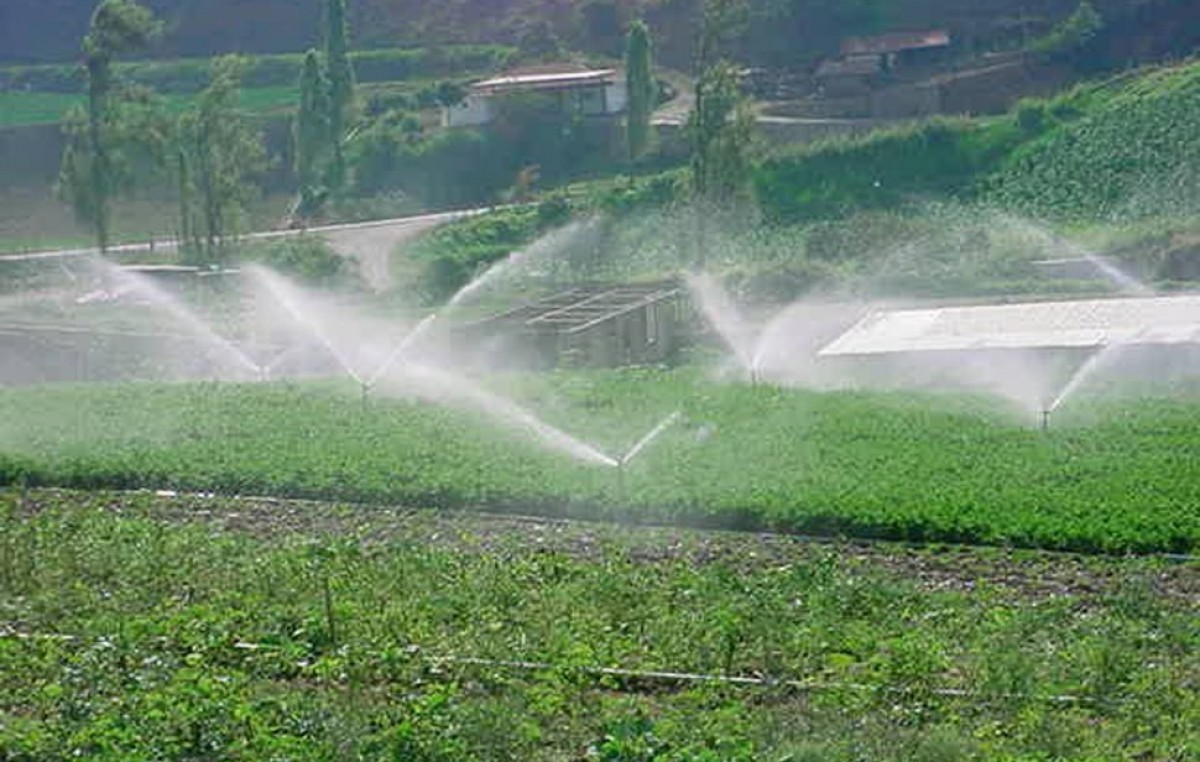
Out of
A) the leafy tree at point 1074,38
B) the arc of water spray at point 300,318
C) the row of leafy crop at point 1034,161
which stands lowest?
the arc of water spray at point 300,318

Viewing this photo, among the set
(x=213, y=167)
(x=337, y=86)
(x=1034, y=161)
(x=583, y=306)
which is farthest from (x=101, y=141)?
(x=1034, y=161)

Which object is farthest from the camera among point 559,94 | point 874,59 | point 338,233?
point 874,59

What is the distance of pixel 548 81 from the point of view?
5350cm

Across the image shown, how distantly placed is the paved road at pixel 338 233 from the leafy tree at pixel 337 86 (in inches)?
68.8

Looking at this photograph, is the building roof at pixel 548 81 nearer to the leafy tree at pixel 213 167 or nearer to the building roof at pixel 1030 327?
the leafy tree at pixel 213 167

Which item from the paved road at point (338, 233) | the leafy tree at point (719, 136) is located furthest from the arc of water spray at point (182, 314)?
the leafy tree at point (719, 136)

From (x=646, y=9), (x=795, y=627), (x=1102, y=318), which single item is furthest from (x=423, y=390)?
(x=646, y=9)

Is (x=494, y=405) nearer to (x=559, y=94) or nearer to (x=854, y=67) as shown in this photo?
(x=559, y=94)

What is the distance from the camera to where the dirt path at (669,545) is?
16.3m

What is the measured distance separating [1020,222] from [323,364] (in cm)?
1552

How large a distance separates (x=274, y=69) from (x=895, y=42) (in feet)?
71.0

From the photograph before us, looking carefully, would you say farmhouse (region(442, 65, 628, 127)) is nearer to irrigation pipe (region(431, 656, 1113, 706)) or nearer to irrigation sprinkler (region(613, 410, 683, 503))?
irrigation sprinkler (region(613, 410, 683, 503))

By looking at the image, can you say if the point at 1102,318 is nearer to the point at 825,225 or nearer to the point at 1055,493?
the point at 1055,493

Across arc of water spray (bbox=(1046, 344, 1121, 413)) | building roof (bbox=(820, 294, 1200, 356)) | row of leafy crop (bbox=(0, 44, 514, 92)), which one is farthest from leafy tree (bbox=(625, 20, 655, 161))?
arc of water spray (bbox=(1046, 344, 1121, 413))
